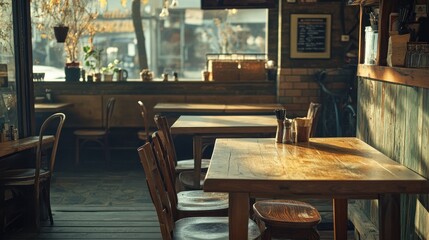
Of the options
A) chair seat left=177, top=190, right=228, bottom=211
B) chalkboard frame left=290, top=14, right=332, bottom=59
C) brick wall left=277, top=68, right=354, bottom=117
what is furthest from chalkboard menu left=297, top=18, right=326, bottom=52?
chair seat left=177, top=190, right=228, bottom=211

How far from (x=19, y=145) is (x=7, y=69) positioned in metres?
0.68

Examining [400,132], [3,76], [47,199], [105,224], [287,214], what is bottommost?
[105,224]

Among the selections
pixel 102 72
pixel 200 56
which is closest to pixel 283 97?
pixel 200 56

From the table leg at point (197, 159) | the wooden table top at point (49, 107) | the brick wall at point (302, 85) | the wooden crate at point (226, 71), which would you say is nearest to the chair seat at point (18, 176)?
the table leg at point (197, 159)

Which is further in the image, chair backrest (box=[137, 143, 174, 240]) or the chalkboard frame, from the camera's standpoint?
the chalkboard frame

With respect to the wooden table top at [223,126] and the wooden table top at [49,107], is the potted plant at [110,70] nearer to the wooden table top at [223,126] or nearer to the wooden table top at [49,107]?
the wooden table top at [49,107]

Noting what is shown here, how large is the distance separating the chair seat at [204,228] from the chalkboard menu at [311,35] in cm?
435

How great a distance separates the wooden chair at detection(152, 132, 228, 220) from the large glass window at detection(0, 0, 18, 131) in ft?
5.81

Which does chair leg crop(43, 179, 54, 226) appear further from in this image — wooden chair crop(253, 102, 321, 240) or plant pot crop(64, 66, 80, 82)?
plant pot crop(64, 66, 80, 82)

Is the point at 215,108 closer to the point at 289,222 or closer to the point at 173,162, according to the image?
the point at 173,162

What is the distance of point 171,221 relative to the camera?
3.17m

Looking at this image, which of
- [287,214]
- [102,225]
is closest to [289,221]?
[287,214]

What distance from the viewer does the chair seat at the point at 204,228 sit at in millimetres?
3016

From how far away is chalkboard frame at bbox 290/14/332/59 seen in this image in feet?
23.7
